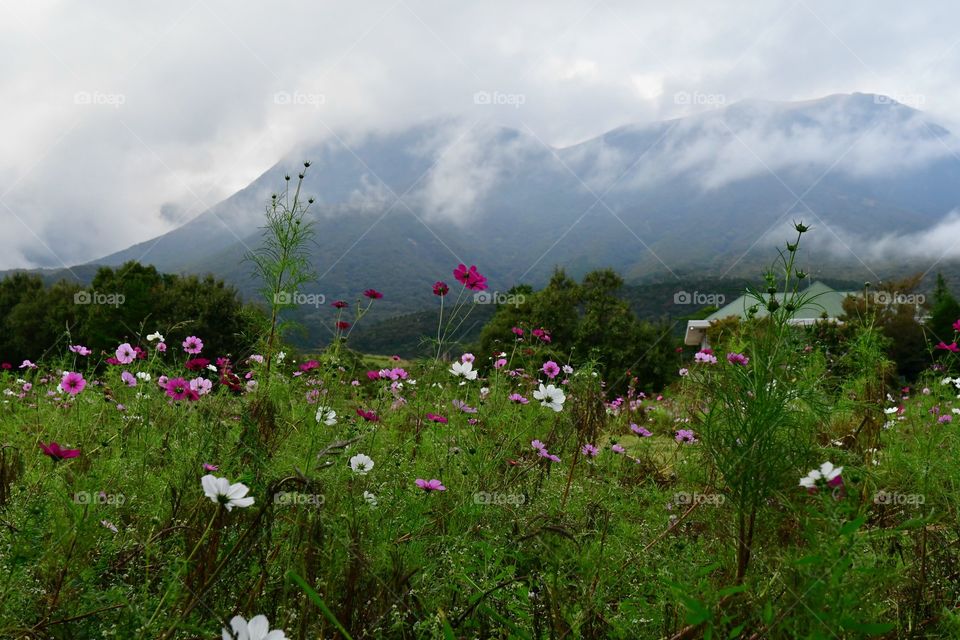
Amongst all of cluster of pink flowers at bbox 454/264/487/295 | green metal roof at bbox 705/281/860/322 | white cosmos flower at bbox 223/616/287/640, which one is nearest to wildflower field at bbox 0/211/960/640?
white cosmos flower at bbox 223/616/287/640

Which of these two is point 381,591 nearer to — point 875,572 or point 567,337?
point 875,572

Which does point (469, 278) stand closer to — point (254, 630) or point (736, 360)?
point (736, 360)

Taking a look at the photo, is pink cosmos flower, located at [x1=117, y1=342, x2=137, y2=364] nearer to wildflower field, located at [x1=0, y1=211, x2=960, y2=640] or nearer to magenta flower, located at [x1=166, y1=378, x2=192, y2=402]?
wildflower field, located at [x1=0, y1=211, x2=960, y2=640]

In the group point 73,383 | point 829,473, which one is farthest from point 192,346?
point 829,473

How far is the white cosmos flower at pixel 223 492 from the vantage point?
44.1 inches

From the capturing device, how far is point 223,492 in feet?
3.76

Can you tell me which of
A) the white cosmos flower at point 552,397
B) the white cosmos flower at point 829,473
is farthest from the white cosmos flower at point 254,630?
the white cosmos flower at point 552,397

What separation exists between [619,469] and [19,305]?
35974mm

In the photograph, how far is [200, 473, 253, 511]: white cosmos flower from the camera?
1120 mm

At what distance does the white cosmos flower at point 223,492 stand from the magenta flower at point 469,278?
227cm

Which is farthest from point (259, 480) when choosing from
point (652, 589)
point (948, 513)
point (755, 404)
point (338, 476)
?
point (948, 513)

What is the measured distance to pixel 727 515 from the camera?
1.84m

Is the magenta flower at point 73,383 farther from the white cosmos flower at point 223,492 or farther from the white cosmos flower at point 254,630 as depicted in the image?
the white cosmos flower at point 254,630

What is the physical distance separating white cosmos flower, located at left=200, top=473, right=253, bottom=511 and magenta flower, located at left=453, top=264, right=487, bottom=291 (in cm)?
227
